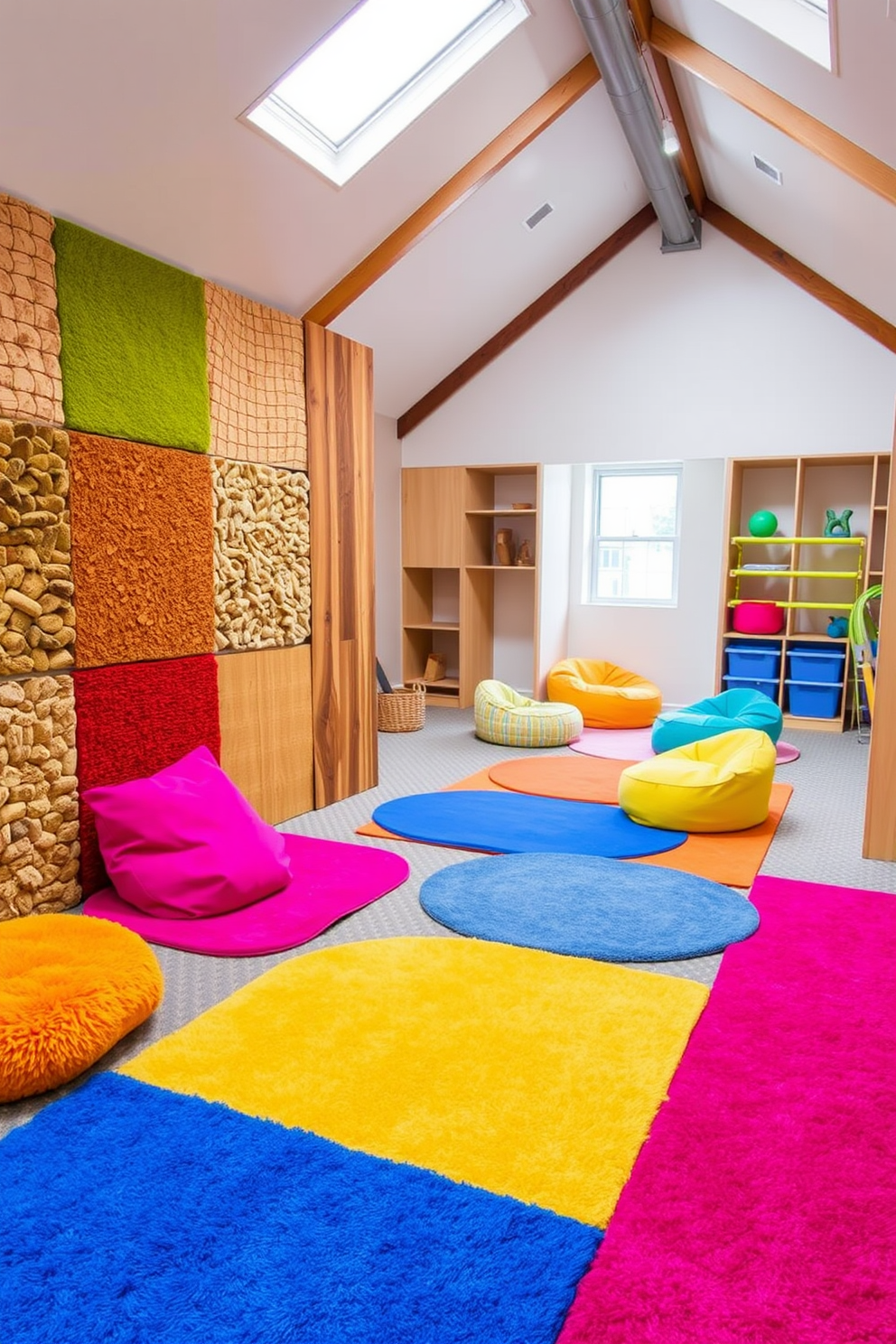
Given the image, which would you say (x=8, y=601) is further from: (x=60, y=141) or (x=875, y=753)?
(x=875, y=753)

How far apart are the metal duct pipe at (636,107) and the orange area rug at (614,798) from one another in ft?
11.4

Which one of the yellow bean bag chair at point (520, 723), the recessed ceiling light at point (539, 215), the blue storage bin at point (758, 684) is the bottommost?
the yellow bean bag chair at point (520, 723)

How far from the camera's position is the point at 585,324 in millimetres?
6555

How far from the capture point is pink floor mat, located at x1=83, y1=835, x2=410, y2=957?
2775mm

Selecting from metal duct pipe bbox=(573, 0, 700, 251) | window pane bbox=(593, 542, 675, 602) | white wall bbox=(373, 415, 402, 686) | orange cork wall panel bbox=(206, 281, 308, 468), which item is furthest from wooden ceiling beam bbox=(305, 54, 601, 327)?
window pane bbox=(593, 542, 675, 602)

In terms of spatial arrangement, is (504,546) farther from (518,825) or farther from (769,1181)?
(769,1181)

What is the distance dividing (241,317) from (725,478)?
382cm

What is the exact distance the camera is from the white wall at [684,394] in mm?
5934

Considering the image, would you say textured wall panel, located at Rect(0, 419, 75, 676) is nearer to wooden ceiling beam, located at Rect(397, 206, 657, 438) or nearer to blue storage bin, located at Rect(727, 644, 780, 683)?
wooden ceiling beam, located at Rect(397, 206, 657, 438)

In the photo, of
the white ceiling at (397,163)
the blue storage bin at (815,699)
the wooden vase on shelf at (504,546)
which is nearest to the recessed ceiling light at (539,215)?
the white ceiling at (397,163)

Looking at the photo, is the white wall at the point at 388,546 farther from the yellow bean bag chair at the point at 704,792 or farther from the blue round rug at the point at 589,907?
the blue round rug at the point at 589,907

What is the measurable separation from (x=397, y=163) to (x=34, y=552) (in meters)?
2.66

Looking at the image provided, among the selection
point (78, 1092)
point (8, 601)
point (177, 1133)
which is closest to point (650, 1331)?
point (177, 1133)

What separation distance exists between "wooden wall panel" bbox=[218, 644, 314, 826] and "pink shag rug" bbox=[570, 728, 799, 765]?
2.13 metres
